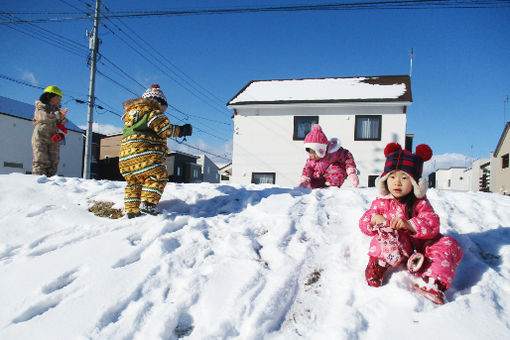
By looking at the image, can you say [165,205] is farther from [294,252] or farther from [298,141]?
[298,141]

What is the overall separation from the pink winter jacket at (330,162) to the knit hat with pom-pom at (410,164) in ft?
10.1

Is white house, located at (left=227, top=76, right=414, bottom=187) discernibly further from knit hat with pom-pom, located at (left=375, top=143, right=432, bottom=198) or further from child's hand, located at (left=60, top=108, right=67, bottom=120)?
knit hat with pom-pom, located at (left=375, top=143, right=432, bottom=198)

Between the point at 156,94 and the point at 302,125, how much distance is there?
424 inches

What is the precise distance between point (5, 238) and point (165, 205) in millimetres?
1635

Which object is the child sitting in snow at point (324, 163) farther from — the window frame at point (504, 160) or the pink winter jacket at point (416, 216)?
the window frame at point (504, 160)

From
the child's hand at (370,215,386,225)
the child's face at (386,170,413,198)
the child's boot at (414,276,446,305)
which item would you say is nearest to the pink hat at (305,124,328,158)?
the child's face at (386,170,413,198)

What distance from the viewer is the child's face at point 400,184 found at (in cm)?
243

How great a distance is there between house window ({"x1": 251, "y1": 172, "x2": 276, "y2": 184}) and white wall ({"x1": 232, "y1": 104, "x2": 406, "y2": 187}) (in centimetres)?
15

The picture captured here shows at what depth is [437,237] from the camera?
2.34 metres

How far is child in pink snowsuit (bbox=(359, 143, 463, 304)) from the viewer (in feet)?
6.82

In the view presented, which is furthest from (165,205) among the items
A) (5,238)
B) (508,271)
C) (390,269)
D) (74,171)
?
(74,171)

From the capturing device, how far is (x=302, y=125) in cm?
1404

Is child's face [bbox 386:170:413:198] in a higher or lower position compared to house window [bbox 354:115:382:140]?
lower

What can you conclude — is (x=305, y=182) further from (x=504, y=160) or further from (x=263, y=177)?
(x=504, y=160)
